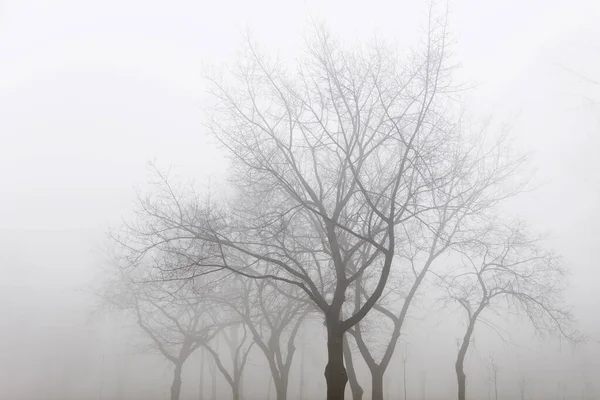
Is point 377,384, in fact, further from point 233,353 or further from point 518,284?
point 233,353

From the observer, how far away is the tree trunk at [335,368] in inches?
545

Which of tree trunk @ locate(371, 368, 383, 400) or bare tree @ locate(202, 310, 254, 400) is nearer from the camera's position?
tree trunk @ locate(371, 368, 383, 400)

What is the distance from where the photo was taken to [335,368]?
14.0 m

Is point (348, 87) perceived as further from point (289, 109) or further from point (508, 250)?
point (508, 250)

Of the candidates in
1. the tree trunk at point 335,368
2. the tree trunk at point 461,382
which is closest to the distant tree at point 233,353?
the tree trunk at point 461,382

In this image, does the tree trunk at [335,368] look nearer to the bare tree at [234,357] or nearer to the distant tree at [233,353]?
the distant tree at [233,353]

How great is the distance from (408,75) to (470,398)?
168 feet

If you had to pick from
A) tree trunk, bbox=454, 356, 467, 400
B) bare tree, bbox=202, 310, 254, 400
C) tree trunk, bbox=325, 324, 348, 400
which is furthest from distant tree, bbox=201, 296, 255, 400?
tree trunk, bbox=325, 324, 348, 400

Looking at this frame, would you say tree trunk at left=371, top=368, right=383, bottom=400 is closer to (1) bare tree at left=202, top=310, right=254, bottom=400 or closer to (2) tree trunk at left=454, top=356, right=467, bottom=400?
(2) tree trunk at left=454, top=356, right=467, bottom=400

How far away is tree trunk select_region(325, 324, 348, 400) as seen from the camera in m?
13.8

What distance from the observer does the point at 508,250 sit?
2250 cm

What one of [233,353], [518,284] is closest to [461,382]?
[518,284]

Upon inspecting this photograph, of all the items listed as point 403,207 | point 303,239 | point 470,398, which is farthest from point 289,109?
point 470,398

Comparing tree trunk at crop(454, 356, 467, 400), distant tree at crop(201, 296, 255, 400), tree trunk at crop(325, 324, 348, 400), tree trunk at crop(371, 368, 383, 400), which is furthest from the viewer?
distant tree at crop(201, 296, 255, 400)
